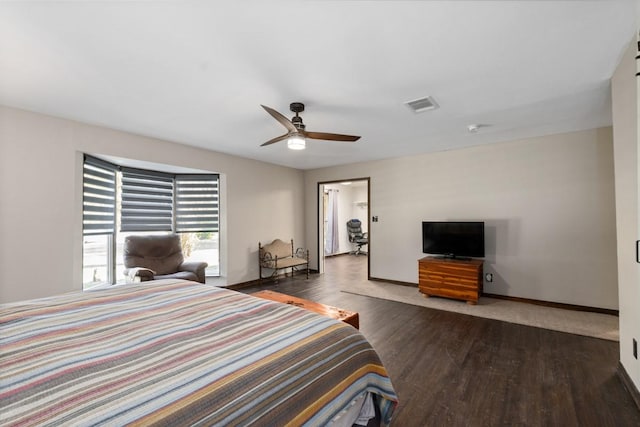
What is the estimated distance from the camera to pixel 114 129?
11.8 ft

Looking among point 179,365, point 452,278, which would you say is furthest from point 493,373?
point 179,365

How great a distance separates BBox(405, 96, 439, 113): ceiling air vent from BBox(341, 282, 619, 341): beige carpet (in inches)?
106

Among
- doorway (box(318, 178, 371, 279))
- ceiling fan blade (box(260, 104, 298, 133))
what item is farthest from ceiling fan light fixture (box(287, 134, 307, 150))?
doorway (box(318, 178, 371, 279))

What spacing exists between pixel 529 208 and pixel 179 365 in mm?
4829

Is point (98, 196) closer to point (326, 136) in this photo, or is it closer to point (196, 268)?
point (196, 268)

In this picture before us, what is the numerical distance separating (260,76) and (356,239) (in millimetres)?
7600

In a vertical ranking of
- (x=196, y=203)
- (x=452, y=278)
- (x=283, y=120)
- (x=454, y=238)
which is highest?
(x=283, y=120)

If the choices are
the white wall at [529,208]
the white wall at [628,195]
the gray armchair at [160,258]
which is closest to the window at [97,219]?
the gray armchair at [160,258]

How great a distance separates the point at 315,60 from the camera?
2.08 meters

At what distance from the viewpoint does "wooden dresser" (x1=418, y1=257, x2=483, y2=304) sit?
4004 mm

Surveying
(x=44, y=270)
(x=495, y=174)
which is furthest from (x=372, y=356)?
(x=495, y=174)

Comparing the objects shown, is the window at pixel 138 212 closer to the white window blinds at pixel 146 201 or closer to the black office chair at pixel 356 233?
the white window blinds at pixel 146 201

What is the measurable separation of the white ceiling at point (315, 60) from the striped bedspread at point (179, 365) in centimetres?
176

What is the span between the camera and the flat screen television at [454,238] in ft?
14.0
